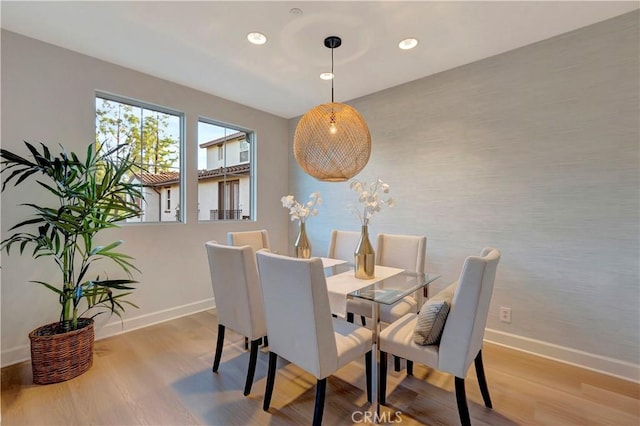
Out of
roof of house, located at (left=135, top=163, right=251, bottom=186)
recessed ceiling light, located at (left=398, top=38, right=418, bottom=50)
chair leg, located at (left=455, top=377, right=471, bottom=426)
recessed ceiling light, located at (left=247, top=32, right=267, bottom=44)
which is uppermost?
recessed ceiling light, located at (left=247, top=32, right=267, bottom=44)

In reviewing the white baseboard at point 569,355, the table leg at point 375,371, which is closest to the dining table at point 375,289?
the table leg at point 375,371

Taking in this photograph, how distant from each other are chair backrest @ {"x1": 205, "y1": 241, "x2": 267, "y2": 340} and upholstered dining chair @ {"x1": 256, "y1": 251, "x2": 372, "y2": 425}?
0.23 meters

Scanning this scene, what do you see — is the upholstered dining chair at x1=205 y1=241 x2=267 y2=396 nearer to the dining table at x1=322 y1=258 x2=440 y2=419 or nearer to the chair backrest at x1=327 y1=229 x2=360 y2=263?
the dining table at x1=322 y1=258 x2=440 y2=419

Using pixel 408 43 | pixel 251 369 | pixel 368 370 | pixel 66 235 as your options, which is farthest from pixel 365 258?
pixel 66 235

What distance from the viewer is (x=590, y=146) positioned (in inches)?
89.3

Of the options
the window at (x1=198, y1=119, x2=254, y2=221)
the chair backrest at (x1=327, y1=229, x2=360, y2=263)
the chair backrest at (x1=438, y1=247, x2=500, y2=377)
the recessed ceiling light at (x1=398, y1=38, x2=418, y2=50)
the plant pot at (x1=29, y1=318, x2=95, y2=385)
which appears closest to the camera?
the chair backrest at (x1=438, y1=247, x2=500, y2=377)

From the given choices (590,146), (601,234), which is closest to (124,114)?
(590,146)

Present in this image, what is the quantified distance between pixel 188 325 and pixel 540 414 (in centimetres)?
308

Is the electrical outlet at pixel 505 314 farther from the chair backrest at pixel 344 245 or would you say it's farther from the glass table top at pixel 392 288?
the chair backrest at pixel 344 245

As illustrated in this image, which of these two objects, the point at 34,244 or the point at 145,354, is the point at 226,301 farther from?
the point at 34,244

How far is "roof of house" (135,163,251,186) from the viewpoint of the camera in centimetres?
317

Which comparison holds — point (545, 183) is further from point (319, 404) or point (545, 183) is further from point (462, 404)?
point (319, 404)

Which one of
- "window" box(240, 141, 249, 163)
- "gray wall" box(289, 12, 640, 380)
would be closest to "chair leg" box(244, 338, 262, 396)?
"gray wall" box(289, 12, 640, 380)

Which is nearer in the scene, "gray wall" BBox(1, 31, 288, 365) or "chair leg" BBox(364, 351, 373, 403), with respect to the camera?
"chair leg" BBox(364, 351, 373, 403)
